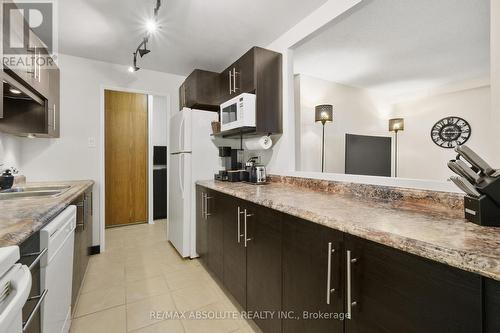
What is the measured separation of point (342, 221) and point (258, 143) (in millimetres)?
1518

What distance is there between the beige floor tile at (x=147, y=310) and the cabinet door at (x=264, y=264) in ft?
2.23

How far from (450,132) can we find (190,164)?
4.40 metres

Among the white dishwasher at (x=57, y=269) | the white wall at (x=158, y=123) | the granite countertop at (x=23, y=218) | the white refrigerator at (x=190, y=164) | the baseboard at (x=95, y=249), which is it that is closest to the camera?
A: the granite countertop at (x=23, y=218)

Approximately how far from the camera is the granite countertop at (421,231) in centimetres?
52

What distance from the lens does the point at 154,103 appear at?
4141 millimetres

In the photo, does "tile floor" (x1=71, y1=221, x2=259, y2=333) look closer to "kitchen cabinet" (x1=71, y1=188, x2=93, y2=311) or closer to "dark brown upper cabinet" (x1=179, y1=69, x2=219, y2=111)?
"kitchen cabinet" (x1=71, y1=188, x2=93, y2=311)

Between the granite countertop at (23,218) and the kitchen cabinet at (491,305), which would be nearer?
the kitchen cabinet at (491,305)

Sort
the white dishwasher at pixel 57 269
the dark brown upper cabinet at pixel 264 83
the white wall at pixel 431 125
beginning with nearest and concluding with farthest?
the white dishwasher at pixel 57 269 → the dark brown upper cabinet at pixel 264 83 → the white wall at pixel 431 125

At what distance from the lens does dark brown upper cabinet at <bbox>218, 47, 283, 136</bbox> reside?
207cm

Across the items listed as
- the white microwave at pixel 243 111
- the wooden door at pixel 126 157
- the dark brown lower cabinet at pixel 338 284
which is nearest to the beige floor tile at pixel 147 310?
the dark brown lower cabinet at pixel 338 284

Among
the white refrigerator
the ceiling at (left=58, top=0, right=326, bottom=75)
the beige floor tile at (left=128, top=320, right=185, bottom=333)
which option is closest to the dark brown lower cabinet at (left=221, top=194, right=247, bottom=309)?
the beige floor tile at (left=128, top=320, right=185, bottom=333)

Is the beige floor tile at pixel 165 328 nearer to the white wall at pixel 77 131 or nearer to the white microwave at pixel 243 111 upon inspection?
the white microwave at pixel 243 111

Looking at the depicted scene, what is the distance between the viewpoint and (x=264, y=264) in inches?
51.6

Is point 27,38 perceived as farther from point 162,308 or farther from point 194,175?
point 162,308
